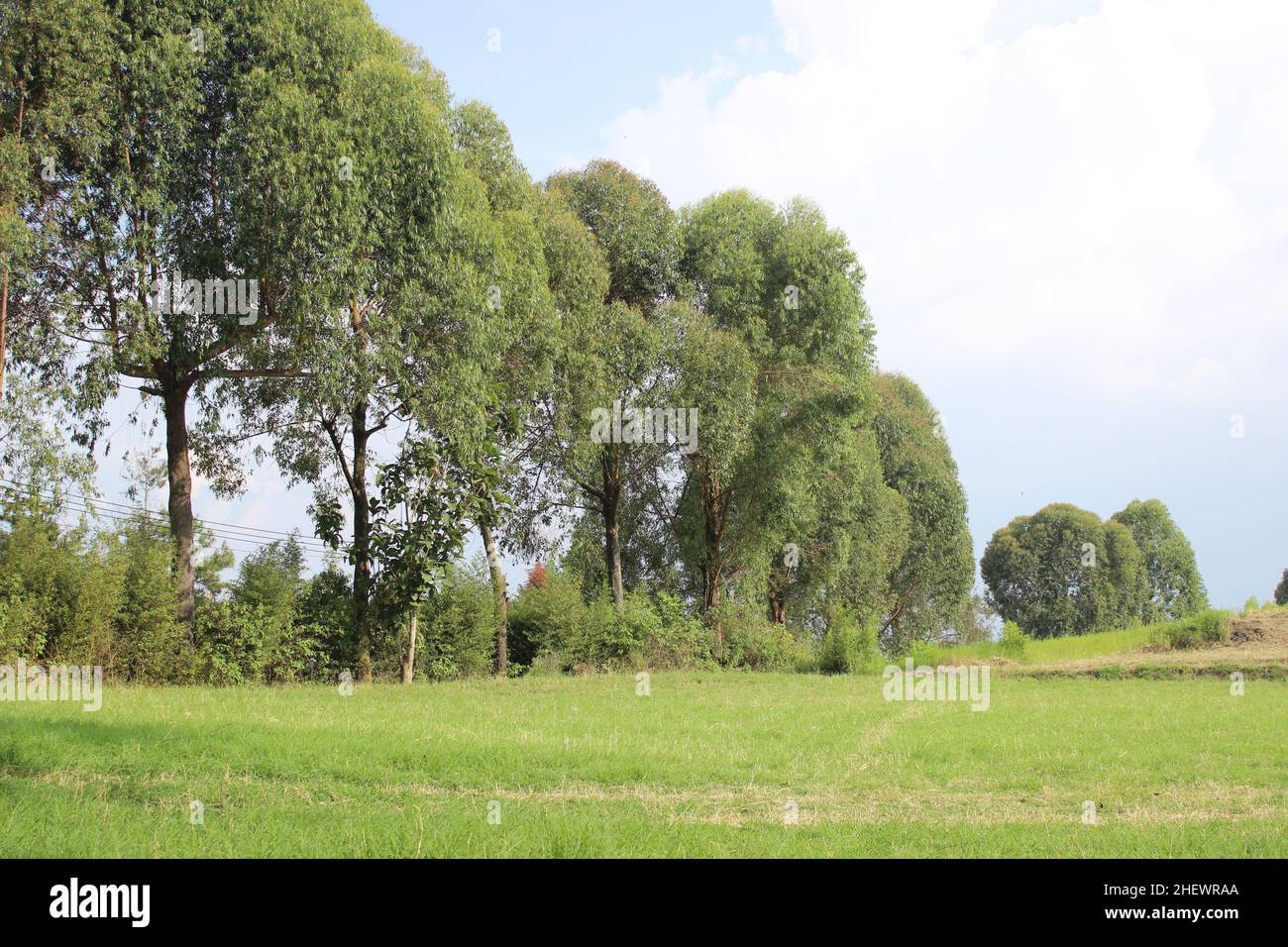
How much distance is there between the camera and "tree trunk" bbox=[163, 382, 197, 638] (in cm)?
2069

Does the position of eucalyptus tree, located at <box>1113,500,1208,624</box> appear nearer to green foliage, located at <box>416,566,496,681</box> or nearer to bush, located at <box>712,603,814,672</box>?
bush, located at <box>712,603,814,672</box>

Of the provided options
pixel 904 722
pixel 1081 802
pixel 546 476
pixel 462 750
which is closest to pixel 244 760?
pixel 462 750

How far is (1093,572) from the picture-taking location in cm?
6738

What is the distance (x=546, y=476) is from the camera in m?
31.0

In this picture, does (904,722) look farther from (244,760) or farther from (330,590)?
(330,590)

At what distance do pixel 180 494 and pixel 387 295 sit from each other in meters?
6.00

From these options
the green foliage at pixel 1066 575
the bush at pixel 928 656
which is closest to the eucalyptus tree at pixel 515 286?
the bush at pixel 928 656

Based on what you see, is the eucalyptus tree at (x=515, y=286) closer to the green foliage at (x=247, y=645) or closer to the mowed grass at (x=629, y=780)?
the green foliage at (x=247, y=645)
